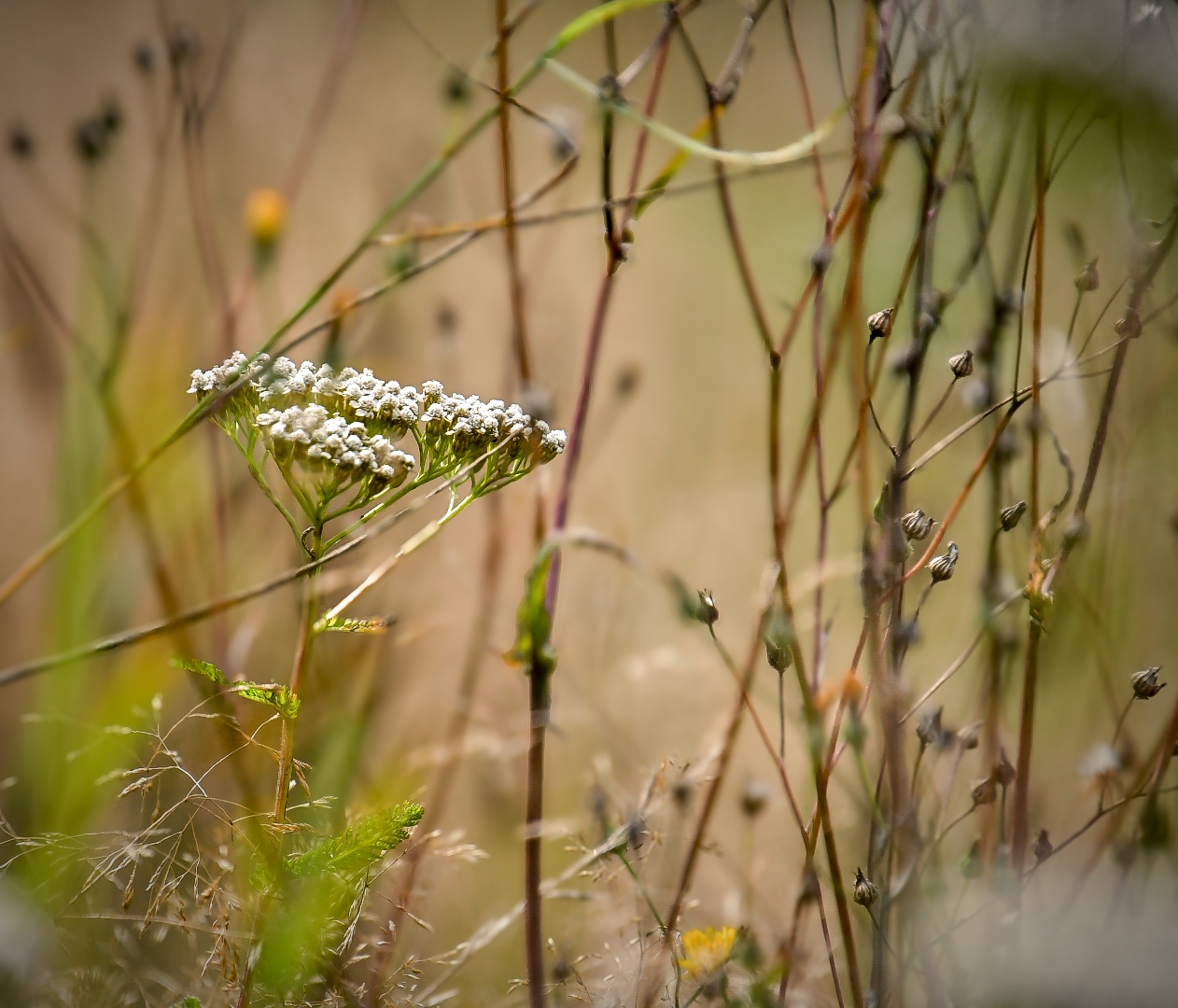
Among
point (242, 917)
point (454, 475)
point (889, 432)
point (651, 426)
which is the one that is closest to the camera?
point (454, 475)

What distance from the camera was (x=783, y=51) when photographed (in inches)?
29.7

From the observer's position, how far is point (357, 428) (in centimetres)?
40

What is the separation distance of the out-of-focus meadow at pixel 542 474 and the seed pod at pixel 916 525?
165mm

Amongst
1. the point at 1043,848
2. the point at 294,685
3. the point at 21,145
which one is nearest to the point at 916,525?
the point at 1043,848


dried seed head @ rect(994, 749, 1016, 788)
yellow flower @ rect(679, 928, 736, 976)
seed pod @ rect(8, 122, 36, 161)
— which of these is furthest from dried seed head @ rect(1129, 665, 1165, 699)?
seed pod @ rect(8, 122, 36, 161)

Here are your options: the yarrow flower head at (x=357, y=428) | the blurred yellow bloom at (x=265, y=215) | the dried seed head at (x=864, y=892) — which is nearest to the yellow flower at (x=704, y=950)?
the dried seed head at (x=864, y=892)

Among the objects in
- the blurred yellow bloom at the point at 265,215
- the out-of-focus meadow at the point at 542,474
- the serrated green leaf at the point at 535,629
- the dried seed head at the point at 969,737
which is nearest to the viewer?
the serrated green leaf at the point at 535,629

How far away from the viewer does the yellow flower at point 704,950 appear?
0.52m

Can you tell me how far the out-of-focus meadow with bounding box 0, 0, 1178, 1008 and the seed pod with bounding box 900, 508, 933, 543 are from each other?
0.54 ft

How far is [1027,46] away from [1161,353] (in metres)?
0.38

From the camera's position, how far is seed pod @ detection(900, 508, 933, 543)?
1.41ft

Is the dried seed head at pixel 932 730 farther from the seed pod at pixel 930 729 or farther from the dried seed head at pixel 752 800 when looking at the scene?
the dried seed head at pixel 752 800

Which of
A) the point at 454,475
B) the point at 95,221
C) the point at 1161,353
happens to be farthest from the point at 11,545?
the point at 1161,353

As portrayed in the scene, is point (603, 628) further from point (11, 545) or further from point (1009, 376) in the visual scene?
point (11, 545)
